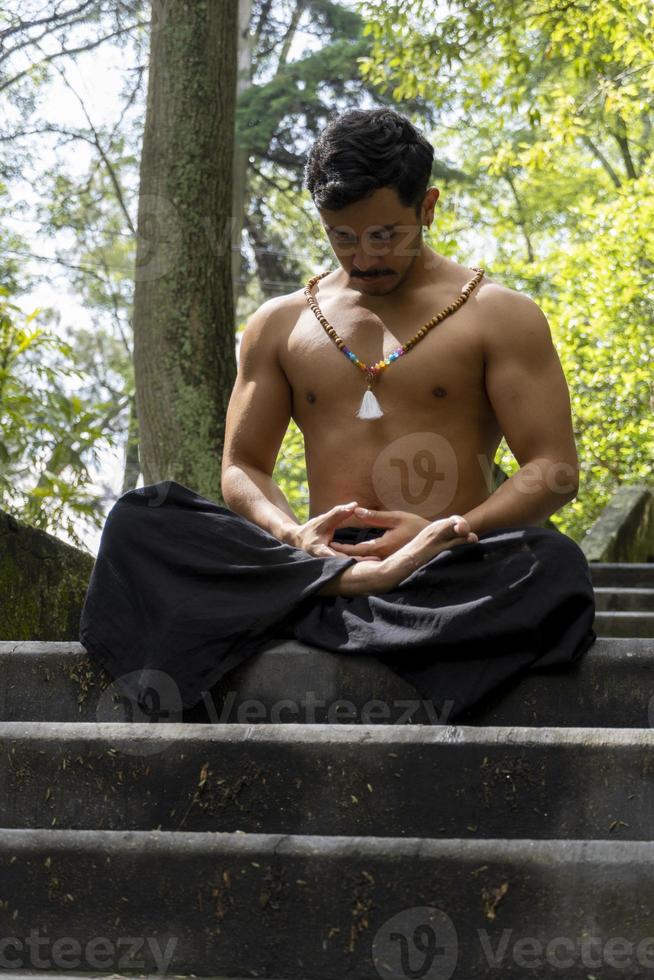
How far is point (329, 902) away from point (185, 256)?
4351mm

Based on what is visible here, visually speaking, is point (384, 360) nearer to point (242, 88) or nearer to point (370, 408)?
point (370, 408)

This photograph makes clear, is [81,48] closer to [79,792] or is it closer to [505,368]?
[505,368]

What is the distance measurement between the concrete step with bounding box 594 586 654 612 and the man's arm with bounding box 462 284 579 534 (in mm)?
2337

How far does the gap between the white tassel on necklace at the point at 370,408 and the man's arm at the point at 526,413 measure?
0.30m

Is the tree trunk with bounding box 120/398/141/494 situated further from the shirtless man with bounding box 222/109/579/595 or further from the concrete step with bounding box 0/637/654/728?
the concrete step with bounding box 0/637/654/728

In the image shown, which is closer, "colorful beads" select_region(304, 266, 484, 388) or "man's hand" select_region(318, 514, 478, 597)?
"man's hand" select_region(318, 514, 478, 597)

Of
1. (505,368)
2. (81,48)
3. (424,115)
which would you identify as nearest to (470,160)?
(424,115)

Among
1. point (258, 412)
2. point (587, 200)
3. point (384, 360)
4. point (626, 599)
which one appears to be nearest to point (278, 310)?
point (258, 412)

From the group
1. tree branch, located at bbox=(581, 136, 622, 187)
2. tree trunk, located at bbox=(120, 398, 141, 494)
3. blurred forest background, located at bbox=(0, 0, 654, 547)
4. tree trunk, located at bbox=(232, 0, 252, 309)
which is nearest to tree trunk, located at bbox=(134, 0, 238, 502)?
blurred forest background, located at bbox=(0, 0, 654, 547)

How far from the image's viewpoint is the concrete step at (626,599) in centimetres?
565

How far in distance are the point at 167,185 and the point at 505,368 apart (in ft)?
10.1

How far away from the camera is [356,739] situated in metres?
2.48

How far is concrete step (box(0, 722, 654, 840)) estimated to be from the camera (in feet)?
7.93

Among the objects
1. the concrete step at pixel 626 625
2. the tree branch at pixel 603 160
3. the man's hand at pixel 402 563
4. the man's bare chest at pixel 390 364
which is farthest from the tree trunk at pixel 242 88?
the man's hand at pixel 402 563
